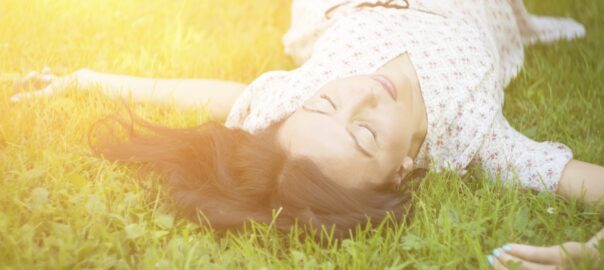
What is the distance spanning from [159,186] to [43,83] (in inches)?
47.8

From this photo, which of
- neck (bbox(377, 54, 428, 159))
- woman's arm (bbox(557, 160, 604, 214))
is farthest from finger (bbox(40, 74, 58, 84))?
woman's arm (bbox(557, 160, 604, 214))

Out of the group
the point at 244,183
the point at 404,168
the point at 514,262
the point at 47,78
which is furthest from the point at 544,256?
the point at 47,78

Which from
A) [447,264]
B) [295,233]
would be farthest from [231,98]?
[447,264]

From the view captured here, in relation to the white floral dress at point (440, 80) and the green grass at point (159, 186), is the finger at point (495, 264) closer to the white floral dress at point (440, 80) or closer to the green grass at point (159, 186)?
the green grass at point (159, 186)

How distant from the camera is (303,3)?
4.02m

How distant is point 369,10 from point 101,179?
167 centimetres

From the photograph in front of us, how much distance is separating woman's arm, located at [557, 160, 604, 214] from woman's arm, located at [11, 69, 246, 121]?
1659 mm

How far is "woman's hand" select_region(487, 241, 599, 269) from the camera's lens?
2.24 m

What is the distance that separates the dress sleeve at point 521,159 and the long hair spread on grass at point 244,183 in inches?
18.7

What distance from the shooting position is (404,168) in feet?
9.16

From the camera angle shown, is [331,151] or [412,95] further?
[412,95]

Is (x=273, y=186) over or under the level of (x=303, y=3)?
under

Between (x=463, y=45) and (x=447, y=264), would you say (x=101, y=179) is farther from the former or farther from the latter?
(x=463, y=45)

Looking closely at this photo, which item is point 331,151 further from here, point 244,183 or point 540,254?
point 540,254
